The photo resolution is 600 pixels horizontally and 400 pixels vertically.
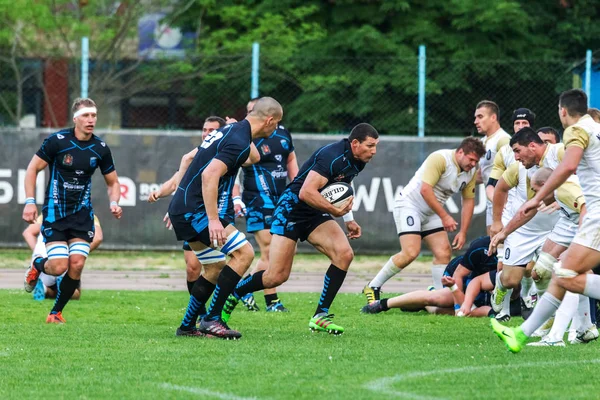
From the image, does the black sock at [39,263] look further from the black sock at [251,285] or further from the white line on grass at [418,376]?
the white line on grass at [418,376]

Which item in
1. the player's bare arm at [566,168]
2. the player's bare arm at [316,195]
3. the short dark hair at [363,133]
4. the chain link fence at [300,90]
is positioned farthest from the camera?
the chain link fence at [300,90]

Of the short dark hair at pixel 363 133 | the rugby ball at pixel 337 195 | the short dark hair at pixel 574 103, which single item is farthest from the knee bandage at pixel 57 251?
the short dark hair at pixel 574 103

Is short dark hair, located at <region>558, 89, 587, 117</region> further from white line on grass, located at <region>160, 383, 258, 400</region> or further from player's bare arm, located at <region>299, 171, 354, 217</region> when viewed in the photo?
white line on grass, located at <region>160, 383, 258, 400</region>

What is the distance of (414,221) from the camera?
506 inches

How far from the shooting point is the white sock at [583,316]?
9.56 metres

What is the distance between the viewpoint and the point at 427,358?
8.33 m

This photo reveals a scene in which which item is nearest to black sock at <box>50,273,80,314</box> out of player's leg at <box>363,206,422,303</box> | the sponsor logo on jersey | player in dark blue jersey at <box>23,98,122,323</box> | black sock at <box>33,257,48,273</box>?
player in dark blue jersey at <box>23,98,122,323</box>

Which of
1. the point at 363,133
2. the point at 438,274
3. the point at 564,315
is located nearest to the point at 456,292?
the point at 438,274

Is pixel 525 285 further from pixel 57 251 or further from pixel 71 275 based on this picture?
pixel 57 251

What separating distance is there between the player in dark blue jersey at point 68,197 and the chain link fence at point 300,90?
940 centimetres

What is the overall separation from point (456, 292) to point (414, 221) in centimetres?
111

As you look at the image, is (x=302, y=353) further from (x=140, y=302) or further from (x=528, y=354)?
(x=140, y=302)

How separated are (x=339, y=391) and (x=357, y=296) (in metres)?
7.42

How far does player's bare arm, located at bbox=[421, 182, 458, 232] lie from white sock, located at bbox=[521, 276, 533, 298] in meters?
1.02
